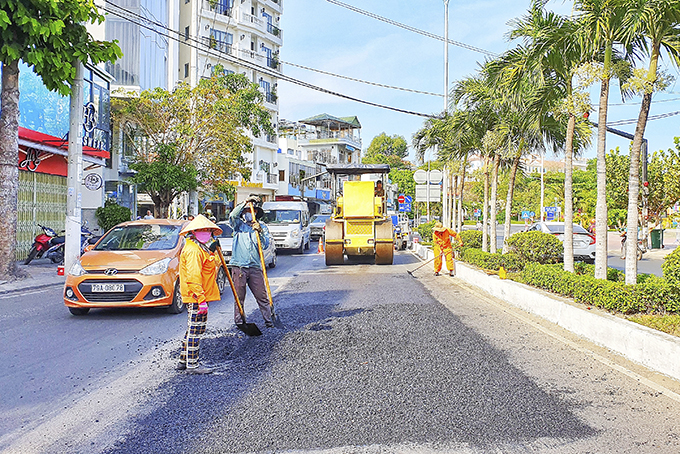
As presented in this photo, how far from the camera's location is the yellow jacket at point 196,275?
5988mm

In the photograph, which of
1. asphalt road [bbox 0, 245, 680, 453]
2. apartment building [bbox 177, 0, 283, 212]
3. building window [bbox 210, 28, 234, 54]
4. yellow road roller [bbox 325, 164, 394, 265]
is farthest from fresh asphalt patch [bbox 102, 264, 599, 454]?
building window [bbox 210, 28, 234, 54]

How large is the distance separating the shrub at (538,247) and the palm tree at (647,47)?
15.4ft

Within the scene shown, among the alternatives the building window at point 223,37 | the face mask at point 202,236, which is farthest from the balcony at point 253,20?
the face mask at point 202,236

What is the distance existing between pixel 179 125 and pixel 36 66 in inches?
446

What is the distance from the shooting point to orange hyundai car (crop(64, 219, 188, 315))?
343 inches

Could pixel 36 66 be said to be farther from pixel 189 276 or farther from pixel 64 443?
pixel 64 443

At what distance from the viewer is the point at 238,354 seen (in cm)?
664

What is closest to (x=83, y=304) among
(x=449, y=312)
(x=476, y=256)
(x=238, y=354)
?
(x=238, y=354)

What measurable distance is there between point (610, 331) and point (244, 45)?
46571 mm

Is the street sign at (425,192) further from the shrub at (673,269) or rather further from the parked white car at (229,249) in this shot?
the shrub at (673,269)

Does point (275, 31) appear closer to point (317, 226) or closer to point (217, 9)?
point (217, 9)

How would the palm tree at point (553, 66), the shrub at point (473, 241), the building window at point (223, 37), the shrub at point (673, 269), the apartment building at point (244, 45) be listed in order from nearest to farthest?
the shrub at point (673, 269) < the palm tree at point (553, 66) < the shrub at point (473, 241) < the apartment building at point (244, 45) < the building window at point (223, 37)

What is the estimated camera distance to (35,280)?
1388 centimetres

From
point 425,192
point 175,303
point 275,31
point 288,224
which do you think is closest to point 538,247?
point 175,303
